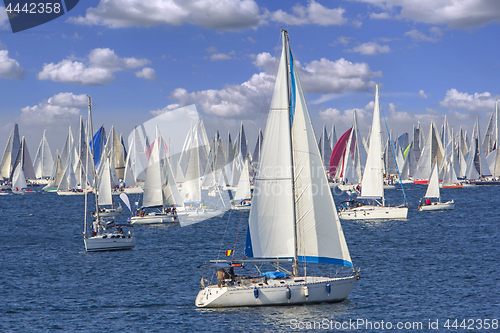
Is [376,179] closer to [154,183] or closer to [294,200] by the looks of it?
[154,183]

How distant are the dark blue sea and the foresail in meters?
2.59

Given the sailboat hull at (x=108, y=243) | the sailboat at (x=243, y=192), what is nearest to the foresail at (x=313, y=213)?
the sailboat hull at (x=108, y=243)

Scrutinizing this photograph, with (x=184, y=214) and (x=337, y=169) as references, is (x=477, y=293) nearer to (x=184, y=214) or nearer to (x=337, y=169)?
(x=184, y=214)

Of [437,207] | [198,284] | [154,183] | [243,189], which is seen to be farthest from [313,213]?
[437,207]

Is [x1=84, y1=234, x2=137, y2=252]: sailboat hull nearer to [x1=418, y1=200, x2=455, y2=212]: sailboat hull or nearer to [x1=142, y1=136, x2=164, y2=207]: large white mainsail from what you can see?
[x1=142, y1=136, x2=164, y2=207]: large white mainsail

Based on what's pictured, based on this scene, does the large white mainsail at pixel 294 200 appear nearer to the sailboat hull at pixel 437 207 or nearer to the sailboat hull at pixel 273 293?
the sailboat hull at pixel 273 293

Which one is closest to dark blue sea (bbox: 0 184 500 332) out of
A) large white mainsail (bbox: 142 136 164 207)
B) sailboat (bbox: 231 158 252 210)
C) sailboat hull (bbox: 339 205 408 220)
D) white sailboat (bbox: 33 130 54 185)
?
sailboat hull (bbox: 339 205 408 220)

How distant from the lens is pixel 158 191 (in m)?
63.1

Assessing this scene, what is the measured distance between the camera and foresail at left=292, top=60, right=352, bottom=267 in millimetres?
26953

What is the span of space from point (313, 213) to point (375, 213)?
3873 cm

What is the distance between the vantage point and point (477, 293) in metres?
31.1

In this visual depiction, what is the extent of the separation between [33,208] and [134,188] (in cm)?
3755

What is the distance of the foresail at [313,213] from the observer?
2695 cm

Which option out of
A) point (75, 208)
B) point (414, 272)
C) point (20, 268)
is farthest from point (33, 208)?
point (414, 272)
